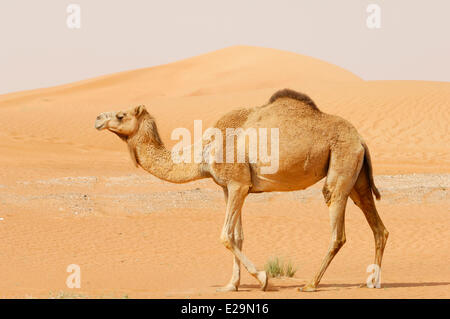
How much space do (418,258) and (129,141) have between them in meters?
6.53

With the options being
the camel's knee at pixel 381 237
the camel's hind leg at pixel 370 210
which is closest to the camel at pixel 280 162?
the camel's hind leg at pixel 370 210

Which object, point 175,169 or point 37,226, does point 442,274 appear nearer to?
point 175,169

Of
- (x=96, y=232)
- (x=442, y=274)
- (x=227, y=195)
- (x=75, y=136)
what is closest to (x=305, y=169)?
(x=227, y=195)

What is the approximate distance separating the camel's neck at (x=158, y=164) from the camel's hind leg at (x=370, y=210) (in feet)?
6.65

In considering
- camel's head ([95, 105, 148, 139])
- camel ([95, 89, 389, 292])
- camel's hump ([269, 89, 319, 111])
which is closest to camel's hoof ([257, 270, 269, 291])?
camel ([95, 89, 389, 292])

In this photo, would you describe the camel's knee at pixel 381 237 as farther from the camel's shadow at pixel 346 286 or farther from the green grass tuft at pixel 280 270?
the green grass tuft at pixel 280 270

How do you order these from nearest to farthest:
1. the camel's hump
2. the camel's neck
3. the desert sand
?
the camel's neck, the camel's hump, the desert sand

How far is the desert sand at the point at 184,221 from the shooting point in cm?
1003

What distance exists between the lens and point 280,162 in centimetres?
857

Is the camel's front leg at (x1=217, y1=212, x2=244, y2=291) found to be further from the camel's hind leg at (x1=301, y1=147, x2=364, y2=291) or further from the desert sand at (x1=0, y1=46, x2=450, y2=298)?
the camel's hind leg at (x1=301, y1=147, x2=364, y2=291)

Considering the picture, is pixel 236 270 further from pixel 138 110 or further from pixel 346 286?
pixel 138 110

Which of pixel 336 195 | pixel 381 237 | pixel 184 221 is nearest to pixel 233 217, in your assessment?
pixel 336 195

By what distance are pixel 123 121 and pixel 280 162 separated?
198 centimetres

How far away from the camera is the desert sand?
32.9 feet
